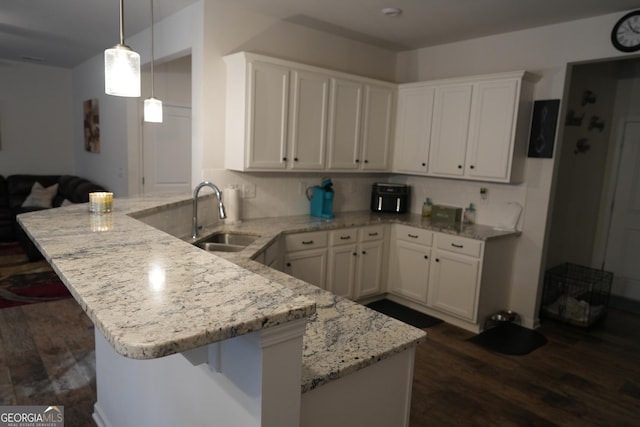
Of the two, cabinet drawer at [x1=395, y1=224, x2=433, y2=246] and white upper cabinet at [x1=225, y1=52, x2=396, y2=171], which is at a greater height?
white upper cabinet at [x1=225, y1=52, x2=396, y2=171]

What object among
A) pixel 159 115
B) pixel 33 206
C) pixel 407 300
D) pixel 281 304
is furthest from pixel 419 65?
pixel 33 206

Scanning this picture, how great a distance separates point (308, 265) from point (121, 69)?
2.33m

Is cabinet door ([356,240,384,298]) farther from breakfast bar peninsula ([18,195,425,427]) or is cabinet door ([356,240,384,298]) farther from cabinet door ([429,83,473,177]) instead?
breakfast bar peninsula ([18,195,425,427])

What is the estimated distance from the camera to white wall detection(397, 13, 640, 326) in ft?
11.1

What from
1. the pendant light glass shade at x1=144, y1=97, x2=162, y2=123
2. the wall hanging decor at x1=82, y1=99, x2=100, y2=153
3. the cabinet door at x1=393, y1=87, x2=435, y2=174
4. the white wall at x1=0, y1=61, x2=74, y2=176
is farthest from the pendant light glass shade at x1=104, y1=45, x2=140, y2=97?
the white wall at x1=0, y1=61, x2=74, y2=176

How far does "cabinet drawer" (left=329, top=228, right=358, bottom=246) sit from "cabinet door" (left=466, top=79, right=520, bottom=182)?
3.88 feet

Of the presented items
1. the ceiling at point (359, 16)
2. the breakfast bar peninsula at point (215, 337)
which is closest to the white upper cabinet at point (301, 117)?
the ceiling at point (359, 16)

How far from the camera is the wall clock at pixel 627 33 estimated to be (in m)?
3.07

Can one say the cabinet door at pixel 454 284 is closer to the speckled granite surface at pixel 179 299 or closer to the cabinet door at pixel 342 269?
the cabinet door at pixel 342 269

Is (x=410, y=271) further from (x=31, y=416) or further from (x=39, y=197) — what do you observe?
(x=39, y=197)

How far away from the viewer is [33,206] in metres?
5.92

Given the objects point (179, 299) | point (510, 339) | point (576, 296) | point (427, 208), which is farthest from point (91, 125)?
point (576, 296)

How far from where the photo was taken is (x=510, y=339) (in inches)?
140

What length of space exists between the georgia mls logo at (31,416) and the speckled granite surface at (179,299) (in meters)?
1.01
